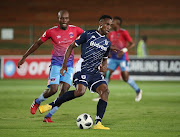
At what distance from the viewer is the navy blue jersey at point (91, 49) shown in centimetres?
839

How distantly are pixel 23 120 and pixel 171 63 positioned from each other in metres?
13.8

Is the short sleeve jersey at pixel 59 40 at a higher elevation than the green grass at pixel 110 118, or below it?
higher

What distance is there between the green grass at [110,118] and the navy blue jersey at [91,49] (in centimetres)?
111

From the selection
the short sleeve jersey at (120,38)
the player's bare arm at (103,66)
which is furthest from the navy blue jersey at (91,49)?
the short sleeve jersey at (120,38)

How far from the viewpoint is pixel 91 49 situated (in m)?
8.43

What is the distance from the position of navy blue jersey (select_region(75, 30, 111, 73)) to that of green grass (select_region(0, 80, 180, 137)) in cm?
111

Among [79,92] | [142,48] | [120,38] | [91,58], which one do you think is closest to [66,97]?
[79,92]

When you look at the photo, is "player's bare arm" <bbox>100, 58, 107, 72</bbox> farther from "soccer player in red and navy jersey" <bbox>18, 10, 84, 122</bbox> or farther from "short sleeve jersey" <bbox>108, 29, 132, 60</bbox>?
"short sleeve jersey" <bbox>108, 29, 132, 60</bbox>

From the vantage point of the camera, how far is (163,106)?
12.0m

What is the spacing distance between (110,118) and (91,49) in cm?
184

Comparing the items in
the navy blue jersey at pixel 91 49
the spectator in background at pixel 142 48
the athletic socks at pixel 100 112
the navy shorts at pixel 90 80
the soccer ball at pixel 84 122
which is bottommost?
the spectator in background at pixel 142 48

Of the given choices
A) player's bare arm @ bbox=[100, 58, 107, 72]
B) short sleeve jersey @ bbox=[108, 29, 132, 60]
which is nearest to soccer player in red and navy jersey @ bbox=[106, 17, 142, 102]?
short sleeve jersey @ bbox=[108, 29, 132, 60]

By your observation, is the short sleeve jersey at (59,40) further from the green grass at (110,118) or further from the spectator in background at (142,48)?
the spectator in background at (142,48)

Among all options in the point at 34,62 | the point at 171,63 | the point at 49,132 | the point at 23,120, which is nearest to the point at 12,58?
the point at 34,62
